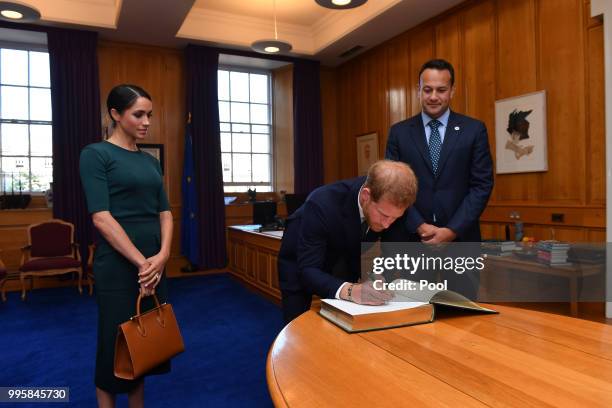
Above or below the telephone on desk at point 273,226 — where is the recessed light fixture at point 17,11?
above

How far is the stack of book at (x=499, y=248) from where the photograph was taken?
4297 mm

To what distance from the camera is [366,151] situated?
7.59m

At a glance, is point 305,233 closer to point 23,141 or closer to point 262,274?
point 262,274

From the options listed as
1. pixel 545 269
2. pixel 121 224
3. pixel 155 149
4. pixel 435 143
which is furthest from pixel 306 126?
pixel 121 224

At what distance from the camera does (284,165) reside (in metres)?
8.12

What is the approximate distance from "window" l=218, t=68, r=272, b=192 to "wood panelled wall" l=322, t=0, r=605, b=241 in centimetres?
261

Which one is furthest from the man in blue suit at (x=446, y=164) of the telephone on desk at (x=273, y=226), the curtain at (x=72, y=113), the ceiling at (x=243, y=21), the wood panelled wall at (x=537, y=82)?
the curtain at (x=72, y=113)

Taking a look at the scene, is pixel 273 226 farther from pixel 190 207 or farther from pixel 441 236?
pixel 441 236

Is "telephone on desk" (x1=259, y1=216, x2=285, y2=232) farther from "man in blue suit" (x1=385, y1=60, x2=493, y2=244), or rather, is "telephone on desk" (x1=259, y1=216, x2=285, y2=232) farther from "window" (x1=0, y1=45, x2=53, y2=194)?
"window" (x1=0, y1=45, x2=53, y2=194)

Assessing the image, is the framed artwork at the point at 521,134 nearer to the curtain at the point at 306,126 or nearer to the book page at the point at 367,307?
the curtain at the point at 306,126

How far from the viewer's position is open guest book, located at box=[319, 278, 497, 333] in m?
1.28

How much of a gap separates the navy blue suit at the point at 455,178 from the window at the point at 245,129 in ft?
19.3

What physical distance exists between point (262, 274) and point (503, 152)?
125 inches

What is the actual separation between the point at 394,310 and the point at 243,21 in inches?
263
